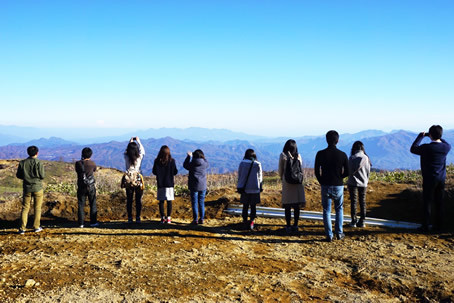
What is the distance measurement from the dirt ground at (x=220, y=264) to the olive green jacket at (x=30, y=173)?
1.03m

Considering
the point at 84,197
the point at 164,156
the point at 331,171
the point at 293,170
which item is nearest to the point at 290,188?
the point at 293,170

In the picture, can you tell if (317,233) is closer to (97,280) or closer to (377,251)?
(377,251)

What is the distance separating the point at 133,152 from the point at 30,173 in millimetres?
2223

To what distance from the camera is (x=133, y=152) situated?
7.84 meters

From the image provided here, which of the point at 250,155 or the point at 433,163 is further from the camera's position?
the point at 250,155

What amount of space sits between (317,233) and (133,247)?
154 inches

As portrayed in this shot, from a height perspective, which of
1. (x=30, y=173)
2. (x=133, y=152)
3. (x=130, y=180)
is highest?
(x=133, y=152)

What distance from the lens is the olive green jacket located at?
736 cm

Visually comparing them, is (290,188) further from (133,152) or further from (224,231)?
(133,152)

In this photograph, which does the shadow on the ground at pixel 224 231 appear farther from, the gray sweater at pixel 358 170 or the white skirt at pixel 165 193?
the gray sweater at pixel 358 170

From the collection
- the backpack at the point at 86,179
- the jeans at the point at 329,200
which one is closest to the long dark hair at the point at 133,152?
the backpack at the point at 86,179

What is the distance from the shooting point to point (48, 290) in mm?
4457

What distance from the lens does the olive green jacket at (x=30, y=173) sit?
7.36m

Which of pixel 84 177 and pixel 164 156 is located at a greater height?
pixel 164 156
